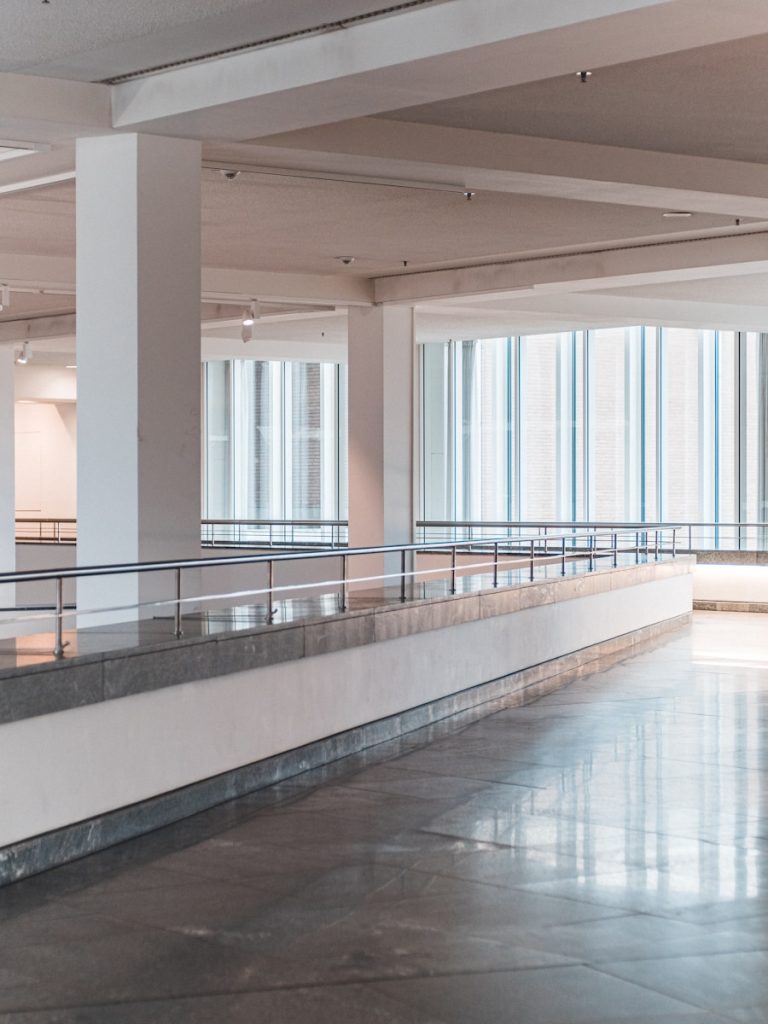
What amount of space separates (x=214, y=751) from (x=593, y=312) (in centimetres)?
1572

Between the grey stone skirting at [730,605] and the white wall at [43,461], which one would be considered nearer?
the grey stone skirting at [730,605]

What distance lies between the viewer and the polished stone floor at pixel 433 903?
4785mm

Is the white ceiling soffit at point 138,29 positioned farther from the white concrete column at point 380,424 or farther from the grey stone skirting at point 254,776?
the white concrete column at point 380,424

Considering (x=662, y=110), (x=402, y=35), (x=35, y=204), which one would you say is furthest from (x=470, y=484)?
(x=402, y=35)

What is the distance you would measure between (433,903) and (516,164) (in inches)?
294

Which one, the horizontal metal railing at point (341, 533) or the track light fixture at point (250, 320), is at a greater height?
the track light fixture at point (250, 320)

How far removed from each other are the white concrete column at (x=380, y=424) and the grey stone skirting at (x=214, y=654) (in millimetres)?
7447

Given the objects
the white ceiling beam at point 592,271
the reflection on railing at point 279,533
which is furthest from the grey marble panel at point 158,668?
the reflection on railing at point 279,533

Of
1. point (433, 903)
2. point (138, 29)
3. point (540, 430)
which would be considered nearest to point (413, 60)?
point (138, 29)

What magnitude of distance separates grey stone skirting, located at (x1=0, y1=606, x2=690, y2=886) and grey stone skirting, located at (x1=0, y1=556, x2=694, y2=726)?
2.15 feet

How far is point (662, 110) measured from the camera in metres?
10.7

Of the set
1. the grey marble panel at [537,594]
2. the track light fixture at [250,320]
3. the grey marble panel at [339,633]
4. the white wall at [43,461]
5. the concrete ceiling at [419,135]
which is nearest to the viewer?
the concrete ceiling at [419,135]

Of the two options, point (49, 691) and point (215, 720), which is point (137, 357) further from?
point (49, 691)

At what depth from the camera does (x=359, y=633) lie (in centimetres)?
950
